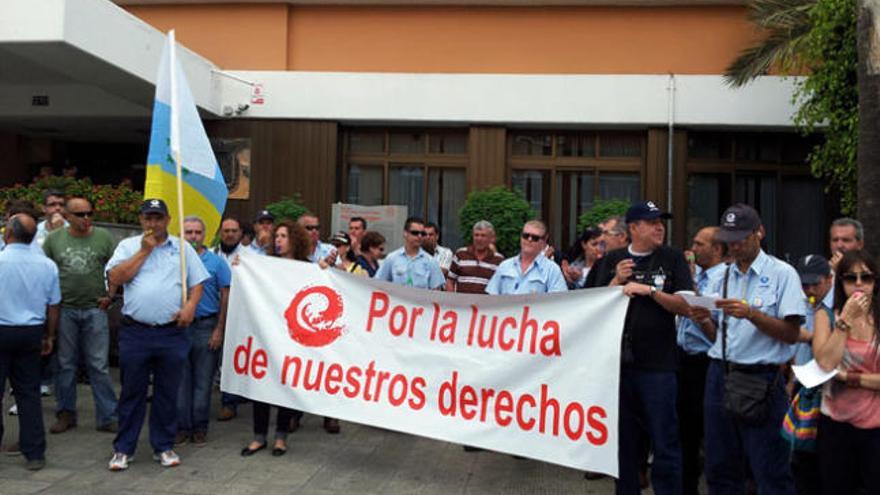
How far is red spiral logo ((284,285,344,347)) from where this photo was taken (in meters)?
6.40

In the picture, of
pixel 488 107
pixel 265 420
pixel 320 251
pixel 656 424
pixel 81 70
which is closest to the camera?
pixel 656 424

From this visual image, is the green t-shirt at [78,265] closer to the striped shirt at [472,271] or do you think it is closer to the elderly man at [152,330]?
the elderly man at [152,330]

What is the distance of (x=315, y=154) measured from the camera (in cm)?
1558

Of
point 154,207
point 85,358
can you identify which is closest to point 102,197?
point 85,358

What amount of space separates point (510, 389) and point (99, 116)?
13016mm

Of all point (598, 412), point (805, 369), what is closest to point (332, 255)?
point (598, 412)

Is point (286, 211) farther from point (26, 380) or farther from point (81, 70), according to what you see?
point (26, 380)

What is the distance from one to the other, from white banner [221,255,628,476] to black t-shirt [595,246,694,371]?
17 cm

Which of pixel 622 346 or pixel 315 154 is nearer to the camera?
pixel 622 346

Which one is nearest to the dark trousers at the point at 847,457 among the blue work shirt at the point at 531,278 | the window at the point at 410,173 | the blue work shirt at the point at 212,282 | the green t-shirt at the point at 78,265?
the blue work shirt at the point at 531,278

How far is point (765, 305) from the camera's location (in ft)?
14.4

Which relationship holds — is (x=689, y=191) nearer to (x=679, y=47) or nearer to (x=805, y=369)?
(x=679, y=47)

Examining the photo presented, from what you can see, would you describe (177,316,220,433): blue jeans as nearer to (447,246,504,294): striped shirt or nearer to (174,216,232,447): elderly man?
(174,216,232,447): elderly man

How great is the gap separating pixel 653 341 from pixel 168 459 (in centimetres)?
372
